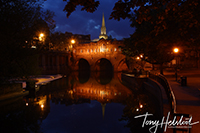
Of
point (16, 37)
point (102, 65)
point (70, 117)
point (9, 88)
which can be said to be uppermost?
point (16, 37)

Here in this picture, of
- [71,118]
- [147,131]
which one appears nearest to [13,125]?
[71,118]

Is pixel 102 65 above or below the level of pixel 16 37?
below

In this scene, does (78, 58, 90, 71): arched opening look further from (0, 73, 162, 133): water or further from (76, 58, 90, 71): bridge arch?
(0, 73, 162, 133): water

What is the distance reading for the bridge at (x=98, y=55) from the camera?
52844 millimetres

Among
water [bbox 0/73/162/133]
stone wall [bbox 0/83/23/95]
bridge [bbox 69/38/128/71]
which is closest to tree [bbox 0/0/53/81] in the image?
stone wall [bbox 0/83/23/95]

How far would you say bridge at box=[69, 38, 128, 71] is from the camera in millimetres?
52844

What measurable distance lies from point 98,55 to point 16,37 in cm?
4303

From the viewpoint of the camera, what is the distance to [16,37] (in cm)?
1263

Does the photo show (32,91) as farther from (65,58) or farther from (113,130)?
(65,58)

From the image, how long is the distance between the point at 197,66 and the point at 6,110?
3797 centimetres

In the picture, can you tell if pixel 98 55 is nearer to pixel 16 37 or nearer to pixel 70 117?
pixel 16 37

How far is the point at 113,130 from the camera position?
7770 mm

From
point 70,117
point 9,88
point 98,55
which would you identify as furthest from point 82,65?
point 70,117

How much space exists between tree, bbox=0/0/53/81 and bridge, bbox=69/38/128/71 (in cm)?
3990
